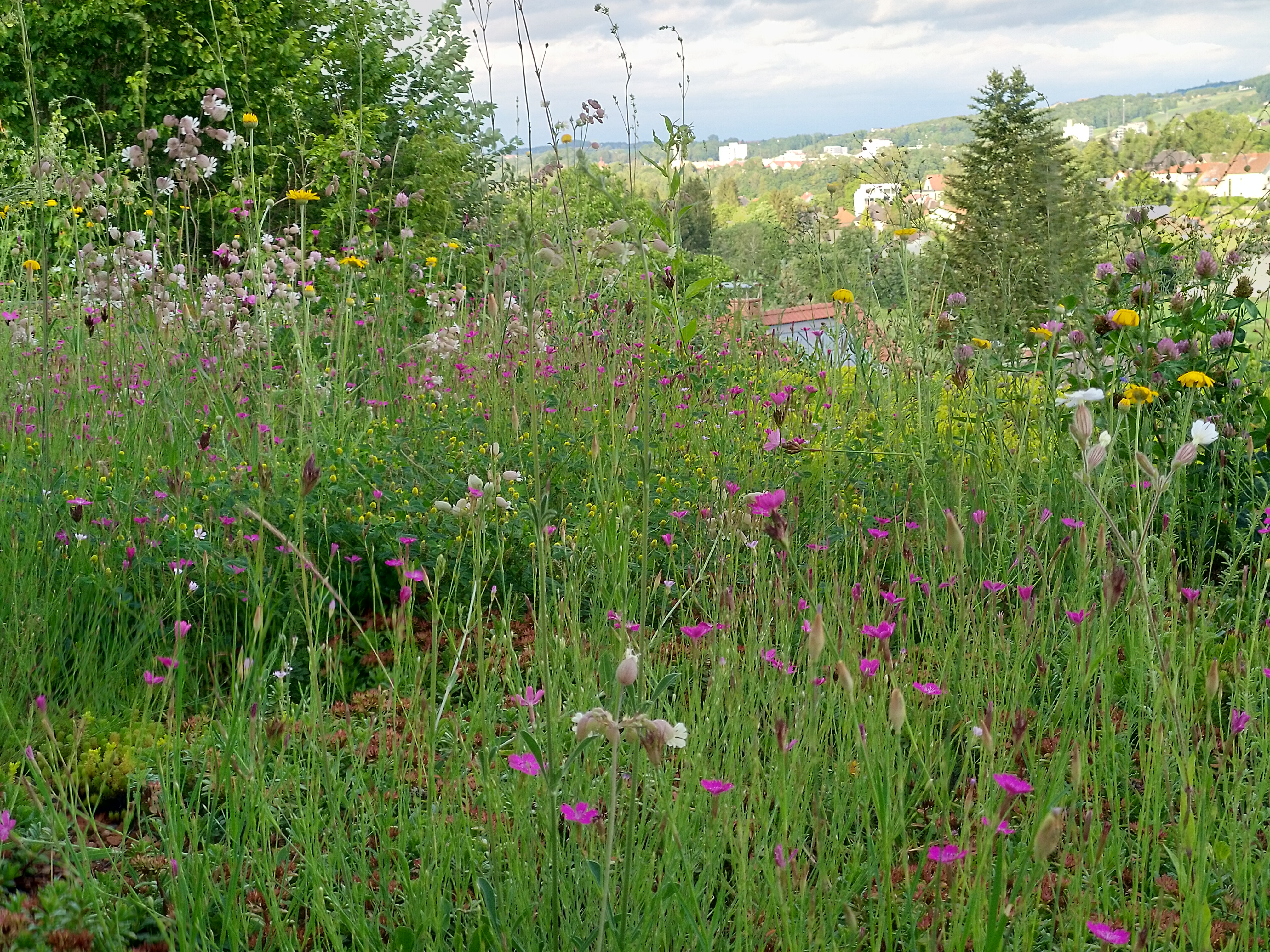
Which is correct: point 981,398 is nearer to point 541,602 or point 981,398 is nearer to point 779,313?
point 779,313

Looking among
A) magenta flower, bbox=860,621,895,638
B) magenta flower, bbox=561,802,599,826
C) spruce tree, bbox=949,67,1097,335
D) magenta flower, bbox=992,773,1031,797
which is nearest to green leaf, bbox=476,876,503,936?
magenta flower, bbox=561,802,599,826

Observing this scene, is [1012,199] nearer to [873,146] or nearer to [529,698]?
[873,146]

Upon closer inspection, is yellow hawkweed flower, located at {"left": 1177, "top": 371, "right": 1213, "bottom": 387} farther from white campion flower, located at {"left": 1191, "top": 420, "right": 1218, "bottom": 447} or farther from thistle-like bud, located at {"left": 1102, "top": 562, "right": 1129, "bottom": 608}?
thistle-like bud, located at {"left": 1102, "top": 562, "right": 1129, "bottom": 608}

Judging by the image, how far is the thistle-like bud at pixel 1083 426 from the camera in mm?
1239

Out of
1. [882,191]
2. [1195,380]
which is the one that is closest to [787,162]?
[882,191]

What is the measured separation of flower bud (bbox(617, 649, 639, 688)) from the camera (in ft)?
3.24

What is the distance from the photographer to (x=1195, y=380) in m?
2.85

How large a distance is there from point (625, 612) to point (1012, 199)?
13.2 m

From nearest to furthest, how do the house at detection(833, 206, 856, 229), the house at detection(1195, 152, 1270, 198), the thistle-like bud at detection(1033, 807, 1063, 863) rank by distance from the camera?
1. the thistle-like bud at detection(1033, 807, 1063, 863)
2. the house at detection(1195, 152, 1270, 198)
3. the house at detection(833, 206, 856, 229)

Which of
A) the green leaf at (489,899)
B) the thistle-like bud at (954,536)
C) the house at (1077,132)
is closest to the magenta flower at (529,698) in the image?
the green leaf at (489,899)

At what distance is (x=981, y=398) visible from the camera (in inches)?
136

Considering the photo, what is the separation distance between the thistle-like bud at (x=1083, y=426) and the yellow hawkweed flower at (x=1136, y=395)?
1.42m

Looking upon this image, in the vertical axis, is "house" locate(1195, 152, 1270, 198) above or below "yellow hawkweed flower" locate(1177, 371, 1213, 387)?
above

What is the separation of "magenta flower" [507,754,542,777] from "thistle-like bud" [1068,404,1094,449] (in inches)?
31.9
